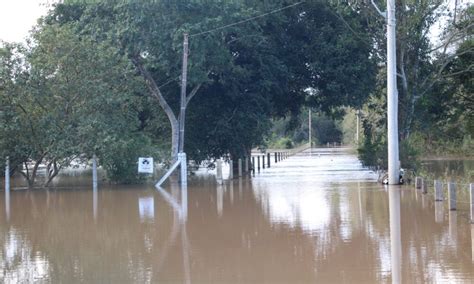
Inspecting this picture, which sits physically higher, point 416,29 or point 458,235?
point 416,29

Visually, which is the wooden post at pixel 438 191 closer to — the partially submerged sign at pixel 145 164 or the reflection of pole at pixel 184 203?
the reflection of pole at pixel 184 203

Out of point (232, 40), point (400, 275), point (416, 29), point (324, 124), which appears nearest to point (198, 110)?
point (232, 40)

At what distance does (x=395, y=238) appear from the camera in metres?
13.5

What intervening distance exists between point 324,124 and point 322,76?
281ft

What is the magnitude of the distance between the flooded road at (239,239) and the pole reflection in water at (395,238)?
20mm

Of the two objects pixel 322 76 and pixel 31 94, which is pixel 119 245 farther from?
pixel 322 76

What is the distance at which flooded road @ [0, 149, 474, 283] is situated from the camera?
1045 cm

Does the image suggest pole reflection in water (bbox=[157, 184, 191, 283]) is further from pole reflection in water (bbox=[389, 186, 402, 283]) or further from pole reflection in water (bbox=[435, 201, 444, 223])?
pole reflection in water (bbox=[435, 201, 444, 223])

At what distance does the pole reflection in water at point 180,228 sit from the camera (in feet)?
36.9

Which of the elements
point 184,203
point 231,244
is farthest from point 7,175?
point 231,244

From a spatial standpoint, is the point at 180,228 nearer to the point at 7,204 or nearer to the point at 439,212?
the point at 439,212

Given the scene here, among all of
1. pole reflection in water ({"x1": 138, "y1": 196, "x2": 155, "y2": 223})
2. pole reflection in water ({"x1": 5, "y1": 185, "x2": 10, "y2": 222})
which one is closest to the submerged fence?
pole reflection in water ({"x1": 138, "y1": 196, "x2": 155, "y2": 223})

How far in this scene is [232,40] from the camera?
32.2 m

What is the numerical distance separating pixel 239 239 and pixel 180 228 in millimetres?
2305
